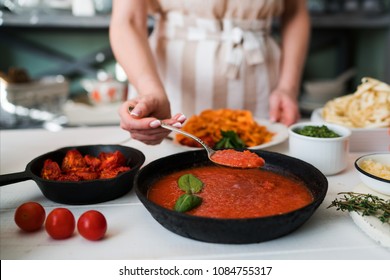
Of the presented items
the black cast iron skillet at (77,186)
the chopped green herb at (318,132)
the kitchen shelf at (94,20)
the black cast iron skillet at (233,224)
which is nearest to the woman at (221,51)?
the chopped green herb at (318,132)

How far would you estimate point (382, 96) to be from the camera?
1.44m

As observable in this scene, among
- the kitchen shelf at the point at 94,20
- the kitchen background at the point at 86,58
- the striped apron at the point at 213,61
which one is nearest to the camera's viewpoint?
the striped apron at the point at 213,61

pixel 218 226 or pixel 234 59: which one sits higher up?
pixel 234 59

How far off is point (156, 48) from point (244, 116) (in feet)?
2.20

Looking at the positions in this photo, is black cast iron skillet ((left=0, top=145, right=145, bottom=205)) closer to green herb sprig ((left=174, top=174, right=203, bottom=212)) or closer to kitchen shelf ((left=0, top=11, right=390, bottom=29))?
green herb sprig ((left=174, top=174, right=203, bottom=212))

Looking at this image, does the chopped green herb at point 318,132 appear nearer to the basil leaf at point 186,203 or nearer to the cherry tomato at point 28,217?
the basil leaf at point 186,203

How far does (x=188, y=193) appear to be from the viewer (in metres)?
0.96

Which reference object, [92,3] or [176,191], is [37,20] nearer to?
[92,3]

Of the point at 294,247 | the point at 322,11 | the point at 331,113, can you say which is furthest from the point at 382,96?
the point at 322,11

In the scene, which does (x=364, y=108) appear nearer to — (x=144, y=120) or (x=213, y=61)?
(x=213, y=61)

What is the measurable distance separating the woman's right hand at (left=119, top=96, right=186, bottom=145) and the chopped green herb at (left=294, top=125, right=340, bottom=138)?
0.38 meters

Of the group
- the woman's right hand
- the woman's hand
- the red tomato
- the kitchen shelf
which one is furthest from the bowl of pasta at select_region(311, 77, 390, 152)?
the kitchen shelf

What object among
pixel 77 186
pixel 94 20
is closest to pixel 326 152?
pixel 77 186

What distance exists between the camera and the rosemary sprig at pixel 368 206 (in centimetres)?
85
